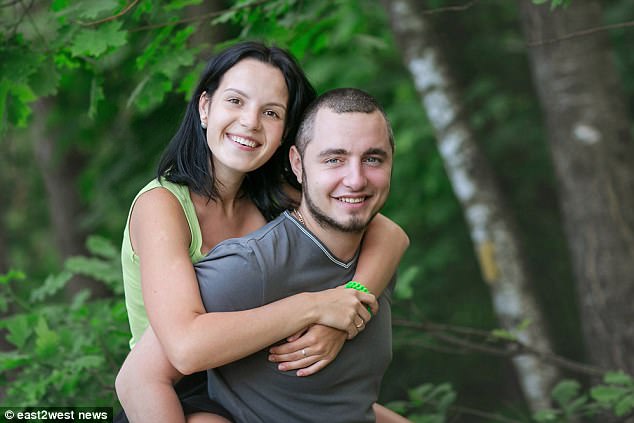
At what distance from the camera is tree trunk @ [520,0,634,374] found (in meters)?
5.02

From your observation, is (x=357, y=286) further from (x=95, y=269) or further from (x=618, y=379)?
(x=95, y=269)

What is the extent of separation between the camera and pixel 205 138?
334cm

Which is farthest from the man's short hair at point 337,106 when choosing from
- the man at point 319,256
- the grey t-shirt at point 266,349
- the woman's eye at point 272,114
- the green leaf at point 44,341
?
the green leaf at point 44,341

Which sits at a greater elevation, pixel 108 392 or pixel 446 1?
pixel 446 1

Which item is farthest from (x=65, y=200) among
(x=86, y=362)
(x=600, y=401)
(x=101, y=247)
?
(x=600, y=401)

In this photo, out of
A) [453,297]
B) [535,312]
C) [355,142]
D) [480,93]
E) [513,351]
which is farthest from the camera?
[453,297]

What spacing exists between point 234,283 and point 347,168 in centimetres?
56

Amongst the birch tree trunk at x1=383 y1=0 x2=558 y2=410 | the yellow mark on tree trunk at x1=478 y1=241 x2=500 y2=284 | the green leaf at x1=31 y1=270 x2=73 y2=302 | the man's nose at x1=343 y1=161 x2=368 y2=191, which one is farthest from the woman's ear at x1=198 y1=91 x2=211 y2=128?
the yellow mark on tree trunk at x1=478 y1=241 x2=500 y2=284

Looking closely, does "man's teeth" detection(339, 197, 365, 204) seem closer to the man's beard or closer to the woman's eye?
the man's beard

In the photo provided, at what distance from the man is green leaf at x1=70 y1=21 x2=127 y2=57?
106 centimetres

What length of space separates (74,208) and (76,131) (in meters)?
2.00

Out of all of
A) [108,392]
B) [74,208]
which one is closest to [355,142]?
[108,392]

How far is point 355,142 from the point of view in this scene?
114 inches

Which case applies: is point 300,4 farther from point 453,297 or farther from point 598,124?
point 453,297
